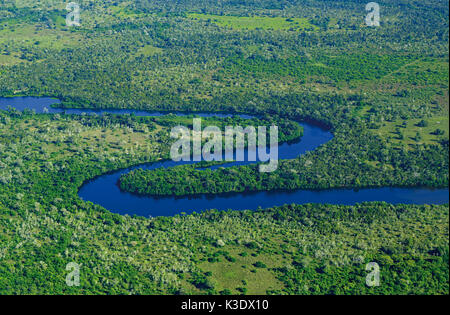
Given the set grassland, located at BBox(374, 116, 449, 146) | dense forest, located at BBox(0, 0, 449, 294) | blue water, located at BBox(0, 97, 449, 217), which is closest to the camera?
dense forest, located at BBox(0, 0, 449, 294)

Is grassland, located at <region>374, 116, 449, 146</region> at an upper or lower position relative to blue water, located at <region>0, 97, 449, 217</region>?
upper

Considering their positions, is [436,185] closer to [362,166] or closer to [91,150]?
[362,166]

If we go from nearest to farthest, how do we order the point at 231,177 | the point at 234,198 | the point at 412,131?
the point at 234,198, the point at 231,177, the point at 412,131

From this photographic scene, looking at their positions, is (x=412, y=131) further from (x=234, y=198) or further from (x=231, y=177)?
(x=234, y=198)

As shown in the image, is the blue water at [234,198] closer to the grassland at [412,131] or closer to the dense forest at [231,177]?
the dense forest at [231,177]

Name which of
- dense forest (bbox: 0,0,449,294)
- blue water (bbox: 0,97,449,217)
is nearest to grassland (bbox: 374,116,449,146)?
dense forest (bbox: 0,0,449,294)

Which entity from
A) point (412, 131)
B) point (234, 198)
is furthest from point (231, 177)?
point (412, 131)

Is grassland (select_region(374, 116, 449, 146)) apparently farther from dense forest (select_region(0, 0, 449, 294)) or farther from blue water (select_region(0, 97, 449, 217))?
blue water (select_region(0, 97, 449, 217))

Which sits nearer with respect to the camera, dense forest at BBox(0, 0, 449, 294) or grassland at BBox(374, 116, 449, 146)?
dense forest at BBox(0, 0, 449, 294)

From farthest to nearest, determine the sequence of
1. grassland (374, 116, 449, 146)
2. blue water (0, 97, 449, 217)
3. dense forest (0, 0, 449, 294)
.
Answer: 1. grassland (374, 116, 449, 146)
2. blue water (0, 97, 449, 217)
3. dense forest (0, 0, 449, 294)
